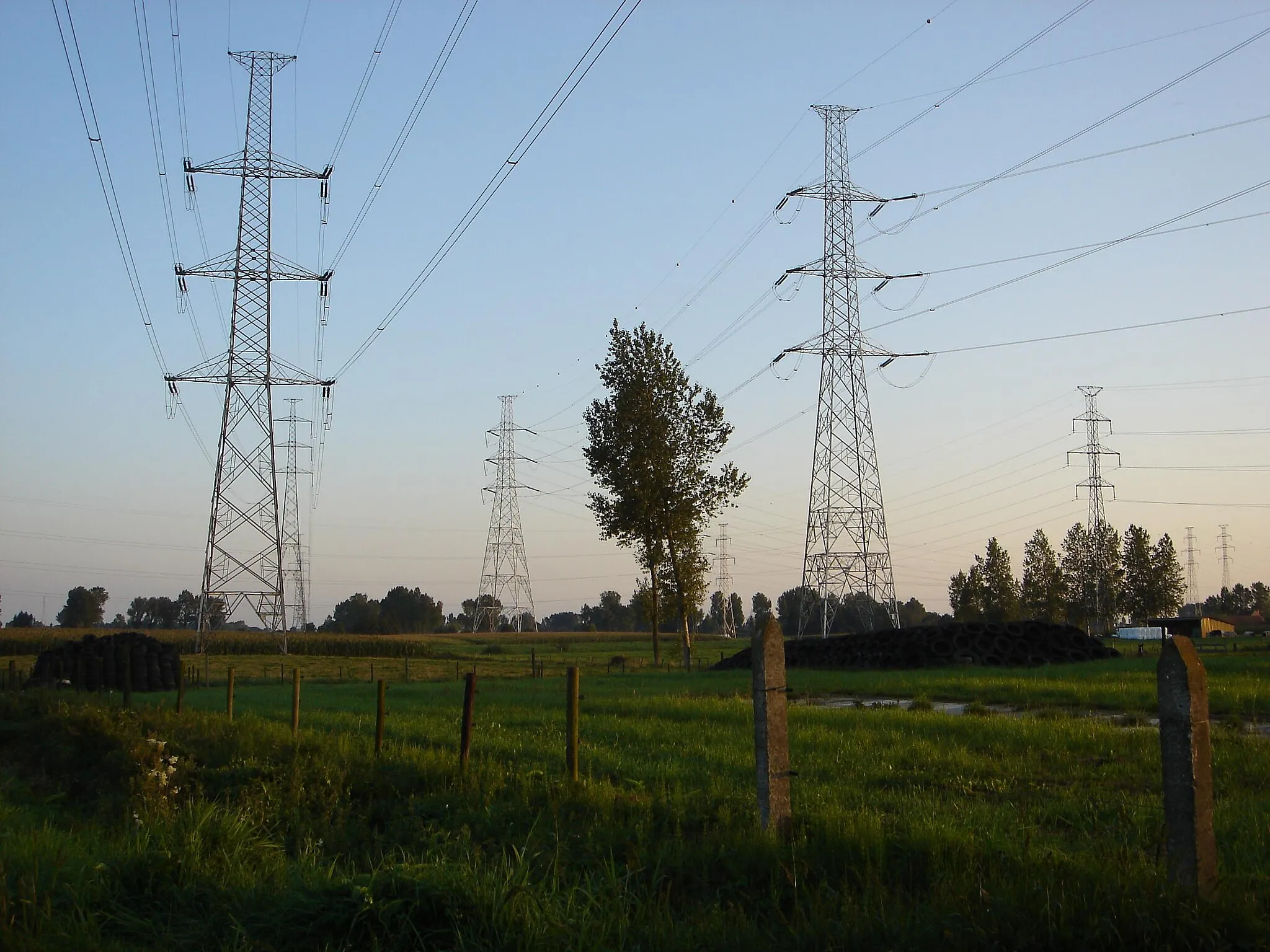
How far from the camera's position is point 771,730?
8000 mm

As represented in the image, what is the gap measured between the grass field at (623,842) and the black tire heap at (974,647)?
2199 cm

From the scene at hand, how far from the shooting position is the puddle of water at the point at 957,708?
1708 centimetres

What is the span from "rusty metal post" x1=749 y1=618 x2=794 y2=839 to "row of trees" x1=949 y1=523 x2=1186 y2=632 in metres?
91.9

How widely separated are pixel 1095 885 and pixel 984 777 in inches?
237

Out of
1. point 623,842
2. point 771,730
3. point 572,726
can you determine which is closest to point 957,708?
point 572,726

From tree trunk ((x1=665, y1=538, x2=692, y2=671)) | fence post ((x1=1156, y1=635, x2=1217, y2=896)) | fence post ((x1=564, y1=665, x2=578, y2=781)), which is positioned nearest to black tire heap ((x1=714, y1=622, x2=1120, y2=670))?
tree trunk ((x1=665, y1=538, x2=692, y2=671))

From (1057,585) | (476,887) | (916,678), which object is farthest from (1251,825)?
(1057,585)

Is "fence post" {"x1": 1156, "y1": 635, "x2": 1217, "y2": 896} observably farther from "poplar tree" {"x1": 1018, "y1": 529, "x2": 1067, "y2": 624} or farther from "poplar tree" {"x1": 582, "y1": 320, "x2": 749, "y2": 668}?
"poplar tree" {"x1": 1018, "y1": 529, "x2": 1067, "y2": 624}

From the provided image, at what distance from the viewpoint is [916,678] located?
1239 inches

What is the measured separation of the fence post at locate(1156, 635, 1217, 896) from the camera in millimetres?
5840

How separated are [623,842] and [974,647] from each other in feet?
109

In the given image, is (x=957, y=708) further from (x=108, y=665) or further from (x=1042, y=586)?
(x=1042, y=586)

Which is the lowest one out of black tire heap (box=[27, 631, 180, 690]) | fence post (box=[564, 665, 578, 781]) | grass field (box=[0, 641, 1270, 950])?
black tire heap (box=[27, 631, 180, 690])

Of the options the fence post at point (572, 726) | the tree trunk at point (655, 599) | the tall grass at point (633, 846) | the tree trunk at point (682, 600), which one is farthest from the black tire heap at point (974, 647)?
the fence post at point (572, 726)
